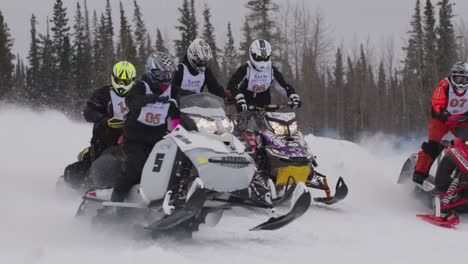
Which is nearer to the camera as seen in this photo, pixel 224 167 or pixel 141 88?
pixel 224 167

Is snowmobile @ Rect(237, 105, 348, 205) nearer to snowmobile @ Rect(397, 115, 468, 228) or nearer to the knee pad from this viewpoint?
snowmobile @ Rect(397, 115, 468, 228)

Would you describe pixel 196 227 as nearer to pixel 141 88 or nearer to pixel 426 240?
pixel 141 88

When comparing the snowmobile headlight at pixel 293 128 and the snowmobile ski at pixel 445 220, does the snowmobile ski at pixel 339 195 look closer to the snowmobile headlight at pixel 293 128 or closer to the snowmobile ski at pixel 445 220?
the snowmobile headlight at pixel 293 128

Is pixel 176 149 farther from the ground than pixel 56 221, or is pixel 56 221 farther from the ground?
pixel 176 149

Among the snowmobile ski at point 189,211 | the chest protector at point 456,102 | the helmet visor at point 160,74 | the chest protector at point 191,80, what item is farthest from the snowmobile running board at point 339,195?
the snowmobile ski at point 189,211

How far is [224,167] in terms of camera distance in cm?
499

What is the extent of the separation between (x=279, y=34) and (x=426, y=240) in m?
36.2

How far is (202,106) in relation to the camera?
5.41 meters

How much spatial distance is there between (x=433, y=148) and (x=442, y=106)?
1.89ft

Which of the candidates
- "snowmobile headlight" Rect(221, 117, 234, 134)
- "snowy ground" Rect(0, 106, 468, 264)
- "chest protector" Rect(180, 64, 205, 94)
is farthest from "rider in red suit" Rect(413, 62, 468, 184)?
"snowmobile headlight" Rect(221, 117, 234, 134)

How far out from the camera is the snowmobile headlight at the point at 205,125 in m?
5.25

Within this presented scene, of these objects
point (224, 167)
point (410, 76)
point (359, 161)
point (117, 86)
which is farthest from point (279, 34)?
point (224, 167)

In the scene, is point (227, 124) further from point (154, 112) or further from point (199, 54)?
point (199, 54)

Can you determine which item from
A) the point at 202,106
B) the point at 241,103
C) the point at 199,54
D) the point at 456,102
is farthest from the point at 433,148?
the point at 202,106
